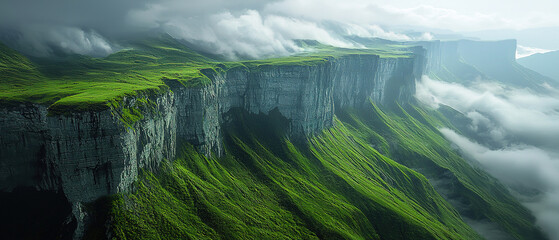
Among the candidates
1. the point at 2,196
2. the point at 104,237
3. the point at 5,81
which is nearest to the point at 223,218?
A: the point at 104,237

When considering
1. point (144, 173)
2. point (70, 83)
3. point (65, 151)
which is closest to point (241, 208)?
point (144, 173)

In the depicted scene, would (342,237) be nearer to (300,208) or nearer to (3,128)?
(300,208)

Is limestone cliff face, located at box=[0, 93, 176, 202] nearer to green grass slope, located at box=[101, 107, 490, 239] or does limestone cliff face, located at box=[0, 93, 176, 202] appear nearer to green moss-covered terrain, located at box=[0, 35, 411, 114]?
green moss-covered terrain, located at box=[0, 35, 411, 114]

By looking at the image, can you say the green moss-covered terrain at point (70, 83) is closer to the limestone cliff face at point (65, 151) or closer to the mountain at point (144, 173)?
the mountain at point (144, 173)

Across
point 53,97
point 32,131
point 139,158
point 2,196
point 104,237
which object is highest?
point 53,97

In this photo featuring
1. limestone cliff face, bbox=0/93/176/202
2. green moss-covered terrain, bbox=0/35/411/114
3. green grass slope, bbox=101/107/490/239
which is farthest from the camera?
green grass slope, bbox=101/107/490/239

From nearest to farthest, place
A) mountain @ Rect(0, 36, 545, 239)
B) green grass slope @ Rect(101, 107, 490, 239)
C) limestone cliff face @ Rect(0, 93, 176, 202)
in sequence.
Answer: limestone cliff face @ Rect(0, 93, 176, 202) < mountain @ Rect(0, 36, 545, 239) < green grass slope @ Rect(101, 107, 490, 239)

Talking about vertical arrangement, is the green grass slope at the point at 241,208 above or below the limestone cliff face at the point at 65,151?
below

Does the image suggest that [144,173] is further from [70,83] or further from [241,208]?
[70,83]

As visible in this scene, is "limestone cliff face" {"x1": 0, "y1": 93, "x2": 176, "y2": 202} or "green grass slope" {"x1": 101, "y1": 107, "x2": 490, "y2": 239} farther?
"green grass slope" {"x1": 101, "y1": 107, "x2": 490, "y2": 239}

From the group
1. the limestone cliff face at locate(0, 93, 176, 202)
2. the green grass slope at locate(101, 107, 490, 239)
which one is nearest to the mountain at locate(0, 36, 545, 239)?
the limestone cliff face at locate(0, 93, 176, 202)

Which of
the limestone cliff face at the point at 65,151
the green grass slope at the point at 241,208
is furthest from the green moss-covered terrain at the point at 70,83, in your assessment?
the green grass slope at the point at 241,208
